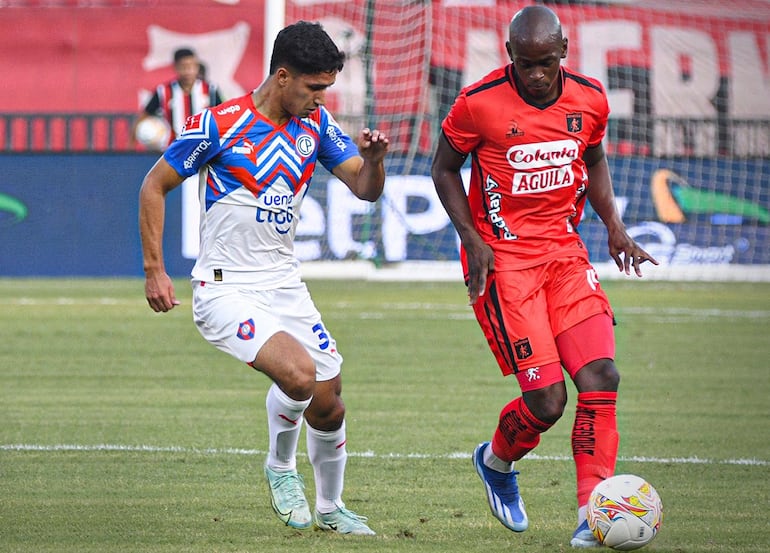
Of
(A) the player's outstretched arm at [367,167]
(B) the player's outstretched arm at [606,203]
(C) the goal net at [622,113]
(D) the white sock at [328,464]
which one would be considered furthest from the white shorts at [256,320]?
(C) the goal net at [622,113]

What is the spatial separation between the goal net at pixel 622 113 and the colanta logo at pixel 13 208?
393cm

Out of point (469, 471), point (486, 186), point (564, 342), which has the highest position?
point (486, 186)

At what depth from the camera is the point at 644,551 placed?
5.26m

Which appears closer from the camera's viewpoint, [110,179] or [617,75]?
[110,179]

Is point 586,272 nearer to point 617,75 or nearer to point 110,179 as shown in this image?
point 110,179

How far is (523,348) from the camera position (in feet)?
18.4

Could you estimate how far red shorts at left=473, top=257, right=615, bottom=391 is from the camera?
5547 mm

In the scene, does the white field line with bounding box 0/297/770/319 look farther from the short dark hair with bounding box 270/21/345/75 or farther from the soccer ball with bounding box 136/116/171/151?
the short dark hair with bounding box 270/21/345/75

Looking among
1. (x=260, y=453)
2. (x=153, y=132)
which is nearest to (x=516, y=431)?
(x=260, y=453)

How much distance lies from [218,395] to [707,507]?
14.3 ft

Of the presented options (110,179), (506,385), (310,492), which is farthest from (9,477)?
(110,179)

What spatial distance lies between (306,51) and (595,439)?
74.1 inches

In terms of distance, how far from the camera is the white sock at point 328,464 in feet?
18.8

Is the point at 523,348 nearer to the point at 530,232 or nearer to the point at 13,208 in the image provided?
the point at 530,232
